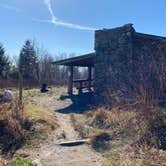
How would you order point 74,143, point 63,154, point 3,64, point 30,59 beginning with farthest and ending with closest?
1. point 30,59
2. point 3,64
3. point 74,143
4. point 63,154

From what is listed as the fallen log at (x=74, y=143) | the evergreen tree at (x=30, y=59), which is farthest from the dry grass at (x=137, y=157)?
the evergreen tree at (x=30, y=59)

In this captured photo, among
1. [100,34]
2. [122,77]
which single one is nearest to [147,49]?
[122,77]

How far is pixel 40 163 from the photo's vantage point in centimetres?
577

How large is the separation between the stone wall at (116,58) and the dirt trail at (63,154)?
180 inches

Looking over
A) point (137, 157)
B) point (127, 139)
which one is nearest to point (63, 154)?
point (127, 139)

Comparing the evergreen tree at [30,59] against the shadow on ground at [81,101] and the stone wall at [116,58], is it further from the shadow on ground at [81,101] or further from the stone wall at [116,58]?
the stone wall at [116,58]

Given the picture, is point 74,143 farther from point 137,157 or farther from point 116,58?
point 116,58

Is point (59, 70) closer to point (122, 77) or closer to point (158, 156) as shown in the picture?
point (122, 77)

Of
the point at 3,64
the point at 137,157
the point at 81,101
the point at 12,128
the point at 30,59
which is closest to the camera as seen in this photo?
the point at 137,157

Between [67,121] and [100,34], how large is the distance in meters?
5.75

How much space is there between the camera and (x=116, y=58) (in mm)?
13586

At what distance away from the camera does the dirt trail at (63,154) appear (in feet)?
18.9

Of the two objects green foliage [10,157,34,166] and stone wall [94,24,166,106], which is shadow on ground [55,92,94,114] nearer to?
stone wall [94,24,166,106]

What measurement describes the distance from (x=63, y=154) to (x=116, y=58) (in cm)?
798
